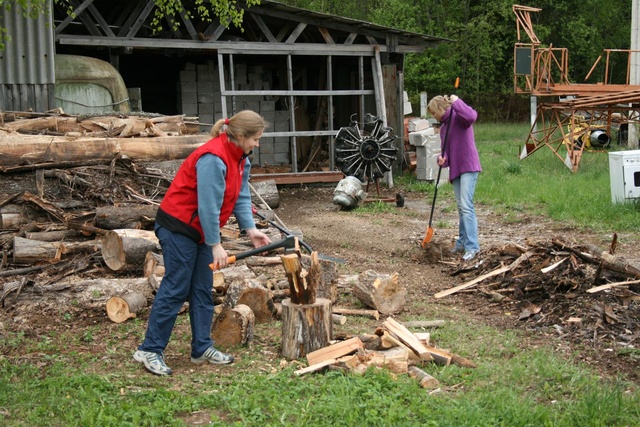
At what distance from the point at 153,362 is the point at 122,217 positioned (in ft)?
11.9

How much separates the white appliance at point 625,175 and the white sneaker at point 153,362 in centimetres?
867

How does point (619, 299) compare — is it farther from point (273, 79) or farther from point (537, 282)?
point (273, 79)

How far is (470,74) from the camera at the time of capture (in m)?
37.4

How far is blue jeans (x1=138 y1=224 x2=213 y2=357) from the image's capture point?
5.29 metres

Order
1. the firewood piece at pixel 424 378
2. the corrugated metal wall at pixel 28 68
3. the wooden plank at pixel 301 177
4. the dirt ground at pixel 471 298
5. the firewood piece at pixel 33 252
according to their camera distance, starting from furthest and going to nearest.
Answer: the wooden plank at pixel 301 177 < the corrugated metal wall at pixel 28 68 < the firewood piece at pixel 33 252 < the dirt ground at pixel 471 298 < the firewood piece at pixel 424 378

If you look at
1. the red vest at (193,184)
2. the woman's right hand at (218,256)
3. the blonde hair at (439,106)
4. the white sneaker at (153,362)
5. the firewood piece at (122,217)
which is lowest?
the white sneaker at (153,362)

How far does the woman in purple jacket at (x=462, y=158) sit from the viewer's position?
9.11 m

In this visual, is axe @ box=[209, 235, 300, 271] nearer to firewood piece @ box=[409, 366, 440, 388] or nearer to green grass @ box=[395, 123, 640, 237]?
firewood piece @ box=[409, 366, 440, 388]

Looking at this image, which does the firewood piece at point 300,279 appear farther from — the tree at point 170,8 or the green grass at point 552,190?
the green grass at point 552,190

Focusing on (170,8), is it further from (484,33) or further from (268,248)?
(484,33)

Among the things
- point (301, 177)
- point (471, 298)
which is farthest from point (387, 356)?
point (301, 177)

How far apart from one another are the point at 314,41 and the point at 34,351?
43.8 feet

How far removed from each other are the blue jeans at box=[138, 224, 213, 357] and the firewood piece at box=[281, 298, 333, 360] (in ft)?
1.77

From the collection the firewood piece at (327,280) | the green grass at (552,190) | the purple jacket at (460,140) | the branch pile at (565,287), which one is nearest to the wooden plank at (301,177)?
the green grass at (552,190)
